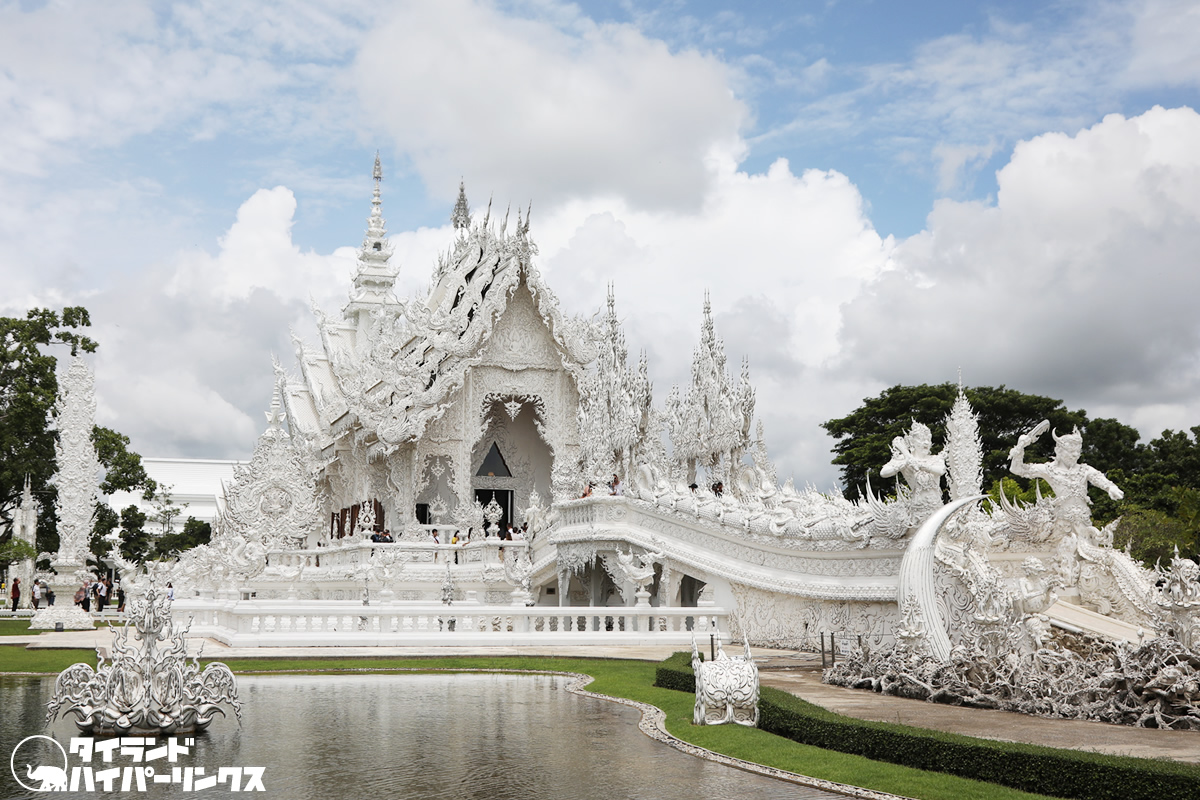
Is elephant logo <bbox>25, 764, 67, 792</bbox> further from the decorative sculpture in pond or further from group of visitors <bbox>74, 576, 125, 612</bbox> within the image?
group of visitors <bbox>74, 576, 125, 612</bbox>

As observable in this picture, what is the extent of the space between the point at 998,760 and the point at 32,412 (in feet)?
96.3

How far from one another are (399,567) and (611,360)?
24.2 ft

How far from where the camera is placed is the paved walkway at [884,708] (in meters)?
6.95

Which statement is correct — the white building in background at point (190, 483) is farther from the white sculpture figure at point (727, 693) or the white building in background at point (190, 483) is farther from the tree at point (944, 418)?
the white sculpture figure at point (727, 693)

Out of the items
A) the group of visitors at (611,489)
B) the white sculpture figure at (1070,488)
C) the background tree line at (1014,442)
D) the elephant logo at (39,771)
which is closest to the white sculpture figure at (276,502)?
the group of visitors at (611,489)

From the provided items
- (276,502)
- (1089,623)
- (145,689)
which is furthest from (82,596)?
(1089,623)

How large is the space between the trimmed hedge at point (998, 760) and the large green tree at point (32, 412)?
90.0ft

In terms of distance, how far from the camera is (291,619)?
51.0 ft

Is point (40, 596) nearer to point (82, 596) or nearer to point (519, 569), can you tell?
point (82, 596)

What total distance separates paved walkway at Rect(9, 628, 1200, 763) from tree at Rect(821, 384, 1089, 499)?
22.6 metres

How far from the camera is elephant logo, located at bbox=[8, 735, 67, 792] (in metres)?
5.98

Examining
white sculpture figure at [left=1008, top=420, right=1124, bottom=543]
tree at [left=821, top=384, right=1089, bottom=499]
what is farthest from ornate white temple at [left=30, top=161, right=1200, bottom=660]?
tree at [left=821, top=384, right=1089, bottom=499]

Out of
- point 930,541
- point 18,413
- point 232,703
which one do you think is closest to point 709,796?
point 232,703

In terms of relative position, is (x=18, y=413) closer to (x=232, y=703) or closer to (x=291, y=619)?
(x=291, y=619)
